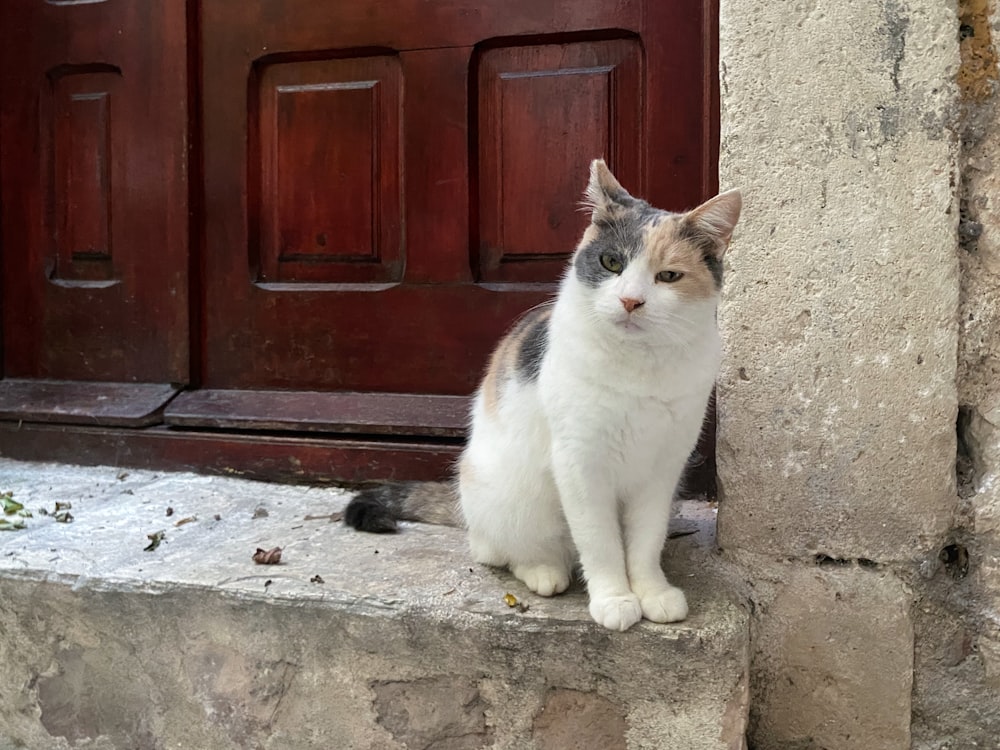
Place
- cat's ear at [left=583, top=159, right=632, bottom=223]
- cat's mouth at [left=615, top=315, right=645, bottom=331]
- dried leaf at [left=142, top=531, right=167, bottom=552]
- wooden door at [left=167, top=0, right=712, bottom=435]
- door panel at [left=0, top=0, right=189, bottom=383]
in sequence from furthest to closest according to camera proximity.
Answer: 1. door panel at [left=0, top=0, right=189, bottom=383]
2. wooden door at [left=167, top=0, right=712, bottom=435]
3. dried leaf at [left=142, top=531, right=167, bottom=552]
4. cat's ear at [left=583, top=159, right=632, bottom=223]
5. cat's mouth at [left=615, top=315, right=645, bottom=331]

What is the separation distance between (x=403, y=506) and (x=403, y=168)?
874 mm

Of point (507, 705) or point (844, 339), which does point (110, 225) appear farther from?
point (844, 339)

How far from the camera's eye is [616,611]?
4.33ft

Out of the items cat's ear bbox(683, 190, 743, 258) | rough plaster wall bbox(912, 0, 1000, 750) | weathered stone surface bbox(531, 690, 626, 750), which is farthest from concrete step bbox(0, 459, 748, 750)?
cat's ear bbox(683, 190, 743, 258)

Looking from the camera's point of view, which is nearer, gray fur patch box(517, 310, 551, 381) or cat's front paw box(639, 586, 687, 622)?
cat's front paw box(639, 586, 687, 622)

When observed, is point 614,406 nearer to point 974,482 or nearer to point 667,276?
point 667,276

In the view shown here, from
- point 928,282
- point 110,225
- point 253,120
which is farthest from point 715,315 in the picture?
point 110,225

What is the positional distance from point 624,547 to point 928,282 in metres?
0.69

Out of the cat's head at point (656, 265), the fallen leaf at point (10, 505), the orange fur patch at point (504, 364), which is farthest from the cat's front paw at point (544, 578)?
the fallen leaf at point (10, 505)

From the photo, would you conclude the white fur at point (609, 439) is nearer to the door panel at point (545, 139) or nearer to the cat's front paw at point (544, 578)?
the cat's front paw at point (544, 578)

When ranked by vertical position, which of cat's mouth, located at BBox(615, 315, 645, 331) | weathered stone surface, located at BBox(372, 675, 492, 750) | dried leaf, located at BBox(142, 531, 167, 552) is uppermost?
cat's mouth, located at BBox(615, 315, 645, 331)

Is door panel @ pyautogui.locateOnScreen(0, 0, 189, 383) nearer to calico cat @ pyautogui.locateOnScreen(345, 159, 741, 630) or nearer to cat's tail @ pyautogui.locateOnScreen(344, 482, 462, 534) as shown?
cat's tail @ pyautogui.locateOnScreen(344, 482, 462, 534)

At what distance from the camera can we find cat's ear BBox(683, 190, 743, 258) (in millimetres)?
1276

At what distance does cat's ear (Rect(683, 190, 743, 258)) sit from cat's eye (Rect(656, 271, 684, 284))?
7 cm
